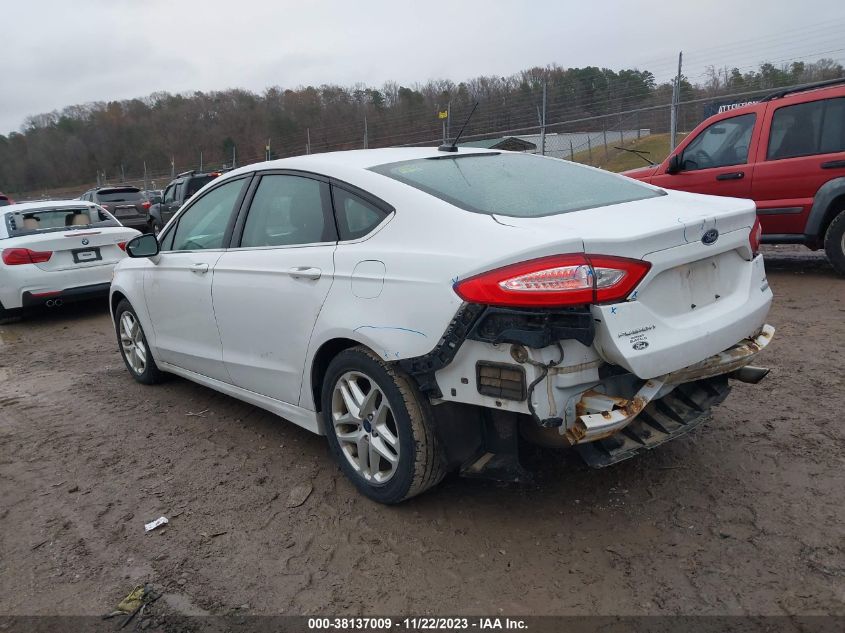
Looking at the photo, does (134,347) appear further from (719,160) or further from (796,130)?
(796,130)

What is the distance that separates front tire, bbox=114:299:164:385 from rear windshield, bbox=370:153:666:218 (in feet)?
9.37

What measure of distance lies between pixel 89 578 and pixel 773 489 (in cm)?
299

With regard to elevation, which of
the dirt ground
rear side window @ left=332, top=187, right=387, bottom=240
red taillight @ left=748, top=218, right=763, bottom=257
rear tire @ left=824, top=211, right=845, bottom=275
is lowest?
the dirt ground

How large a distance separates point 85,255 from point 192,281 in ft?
15.8

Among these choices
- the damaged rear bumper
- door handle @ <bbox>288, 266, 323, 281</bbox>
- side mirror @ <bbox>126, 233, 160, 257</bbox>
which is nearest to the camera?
the damaged rear bumper

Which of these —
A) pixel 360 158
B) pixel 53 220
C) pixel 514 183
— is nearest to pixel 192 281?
pixel 360 158

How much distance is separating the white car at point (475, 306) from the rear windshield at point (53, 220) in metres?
5.73

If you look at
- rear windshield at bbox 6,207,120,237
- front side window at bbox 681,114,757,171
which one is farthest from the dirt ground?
rear windshield at bbox 6,207,120,237

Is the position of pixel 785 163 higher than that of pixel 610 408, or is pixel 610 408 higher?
pixel 785 163

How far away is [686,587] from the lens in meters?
2.37

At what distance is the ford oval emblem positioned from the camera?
8.86ft

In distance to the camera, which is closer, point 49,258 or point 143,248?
point 143,248

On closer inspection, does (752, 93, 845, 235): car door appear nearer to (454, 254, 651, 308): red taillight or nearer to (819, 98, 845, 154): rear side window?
(819, 98, 845, 154): rear side window

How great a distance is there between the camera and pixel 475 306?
241 centimetres
